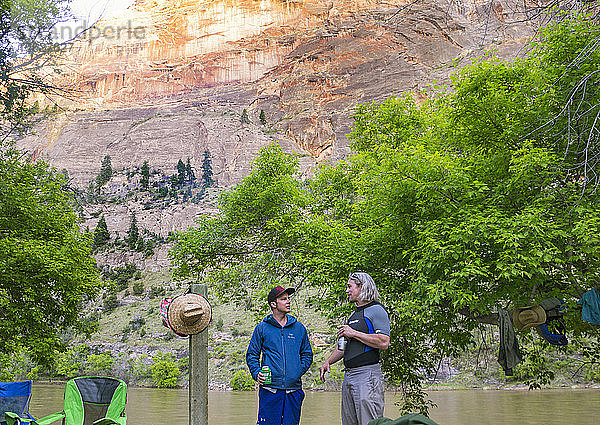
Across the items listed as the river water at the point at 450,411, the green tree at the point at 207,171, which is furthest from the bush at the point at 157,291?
the green tree at the point at 207,171

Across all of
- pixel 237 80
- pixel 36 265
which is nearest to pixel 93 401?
pixel 36 265

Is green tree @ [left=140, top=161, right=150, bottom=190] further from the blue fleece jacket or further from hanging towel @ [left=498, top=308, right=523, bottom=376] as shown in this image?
the blue fleece jacket

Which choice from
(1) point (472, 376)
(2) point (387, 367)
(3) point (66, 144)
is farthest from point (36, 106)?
(3) point (66, 144)

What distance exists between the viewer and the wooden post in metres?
4.29

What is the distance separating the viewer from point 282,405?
146 inches

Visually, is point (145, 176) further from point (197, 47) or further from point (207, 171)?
point (197, 47)

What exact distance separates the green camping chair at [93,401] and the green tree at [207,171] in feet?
222

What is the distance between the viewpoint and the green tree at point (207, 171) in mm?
71988

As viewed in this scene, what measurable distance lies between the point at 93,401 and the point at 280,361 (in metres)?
1.99

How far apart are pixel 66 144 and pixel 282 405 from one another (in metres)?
94.5

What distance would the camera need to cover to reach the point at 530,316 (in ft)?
22.5

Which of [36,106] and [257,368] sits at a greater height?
[36,106]

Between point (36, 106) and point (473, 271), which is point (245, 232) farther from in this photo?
point (473, 271)

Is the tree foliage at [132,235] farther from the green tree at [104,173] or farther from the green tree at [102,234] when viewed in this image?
the green tree at [104,173]
